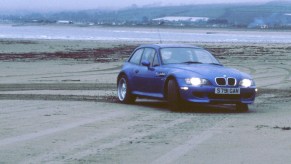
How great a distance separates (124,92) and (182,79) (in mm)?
2561

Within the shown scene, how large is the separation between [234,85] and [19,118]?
13.3ft

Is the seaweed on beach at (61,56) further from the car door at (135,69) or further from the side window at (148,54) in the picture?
the side window at (148,54)

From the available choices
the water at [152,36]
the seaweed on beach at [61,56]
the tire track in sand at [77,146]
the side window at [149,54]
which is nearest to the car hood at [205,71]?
the side window at [149,54]

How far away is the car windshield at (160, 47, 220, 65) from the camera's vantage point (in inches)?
623

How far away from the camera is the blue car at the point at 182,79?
1455 cm

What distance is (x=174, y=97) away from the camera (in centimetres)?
1465

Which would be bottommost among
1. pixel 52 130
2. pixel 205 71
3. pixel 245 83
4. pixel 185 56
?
pixel 52 130

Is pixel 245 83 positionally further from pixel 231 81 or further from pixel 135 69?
pixel 135 69

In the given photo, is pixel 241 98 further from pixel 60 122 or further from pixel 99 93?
pixel 99 93

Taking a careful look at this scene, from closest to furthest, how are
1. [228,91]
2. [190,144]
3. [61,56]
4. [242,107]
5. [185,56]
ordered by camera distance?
[190,144] → [228,91] → [242,107] → [185,56] → [61,56]

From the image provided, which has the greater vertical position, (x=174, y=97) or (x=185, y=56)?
(x=185, y=56)

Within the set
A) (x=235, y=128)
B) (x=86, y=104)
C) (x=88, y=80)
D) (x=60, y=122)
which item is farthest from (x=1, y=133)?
(x=88, y=80)

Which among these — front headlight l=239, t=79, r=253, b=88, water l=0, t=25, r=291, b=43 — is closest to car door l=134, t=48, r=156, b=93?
front headlight l=239, t=79, r=253, b=88

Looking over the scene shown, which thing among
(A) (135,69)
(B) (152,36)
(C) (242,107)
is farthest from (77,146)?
(B) (152,36)
